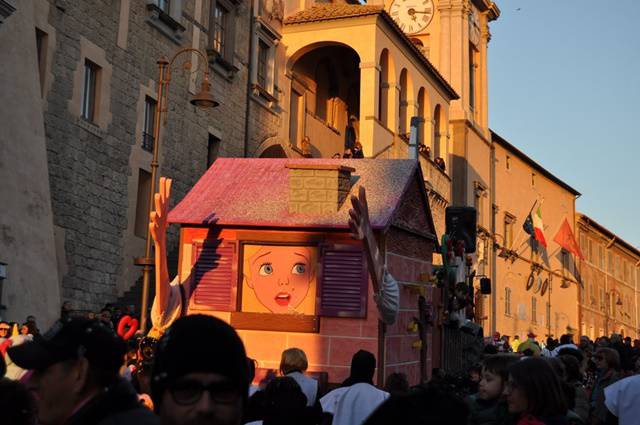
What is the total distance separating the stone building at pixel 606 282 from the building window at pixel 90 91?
48.6 m

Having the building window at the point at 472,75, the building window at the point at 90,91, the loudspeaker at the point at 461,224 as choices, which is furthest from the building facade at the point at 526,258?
the building window at the point at 90,91

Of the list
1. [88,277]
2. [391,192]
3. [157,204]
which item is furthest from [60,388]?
[88,277]

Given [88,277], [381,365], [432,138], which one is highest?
[432,138]

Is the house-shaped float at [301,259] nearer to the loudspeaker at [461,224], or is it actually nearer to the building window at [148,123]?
the loudspeaker at [461,224]

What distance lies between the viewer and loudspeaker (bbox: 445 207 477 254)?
20312 mm

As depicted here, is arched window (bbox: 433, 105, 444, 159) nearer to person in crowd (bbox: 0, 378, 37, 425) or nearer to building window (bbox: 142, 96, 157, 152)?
building window (bbox: 142, 96, 157, 152)

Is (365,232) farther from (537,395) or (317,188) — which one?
(537,395)

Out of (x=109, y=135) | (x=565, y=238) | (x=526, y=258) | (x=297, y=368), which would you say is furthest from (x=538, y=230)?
(x=297, y=368)

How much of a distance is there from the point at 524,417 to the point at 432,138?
30.0m

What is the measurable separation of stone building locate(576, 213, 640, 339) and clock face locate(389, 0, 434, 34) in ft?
85.8

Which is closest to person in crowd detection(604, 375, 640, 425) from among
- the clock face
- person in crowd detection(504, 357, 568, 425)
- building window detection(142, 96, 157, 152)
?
person in crowd detection(504, 357, 568, 425)

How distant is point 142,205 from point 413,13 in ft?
81.7

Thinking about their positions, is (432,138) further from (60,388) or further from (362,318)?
(60,388)

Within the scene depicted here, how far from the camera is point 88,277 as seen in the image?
18.8 meters
